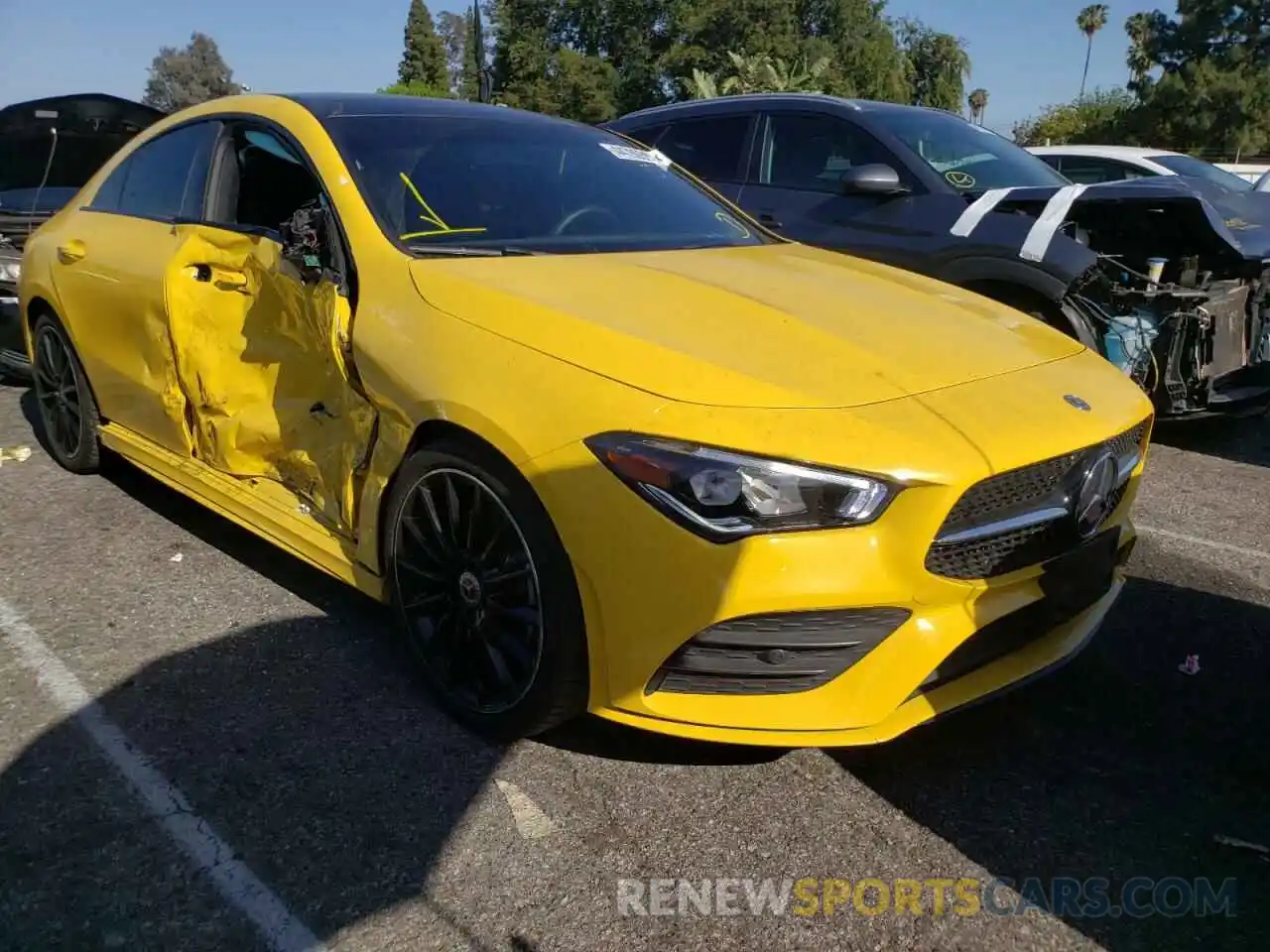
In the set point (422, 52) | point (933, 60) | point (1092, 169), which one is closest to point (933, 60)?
point (933, 60)

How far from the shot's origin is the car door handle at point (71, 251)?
424 cm

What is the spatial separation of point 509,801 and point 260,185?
7.82 ft

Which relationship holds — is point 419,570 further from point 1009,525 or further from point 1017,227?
point 1017,227

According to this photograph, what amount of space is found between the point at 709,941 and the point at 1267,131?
57.0m

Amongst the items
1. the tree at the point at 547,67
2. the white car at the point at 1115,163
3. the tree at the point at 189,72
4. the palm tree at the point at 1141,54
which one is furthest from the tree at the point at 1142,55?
the tree at the point at 189,72

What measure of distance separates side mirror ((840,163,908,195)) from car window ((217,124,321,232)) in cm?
286

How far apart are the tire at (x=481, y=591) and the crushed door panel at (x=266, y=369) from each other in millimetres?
321

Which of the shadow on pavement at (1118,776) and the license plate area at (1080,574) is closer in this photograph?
the shadow on pavement at (1118,776)

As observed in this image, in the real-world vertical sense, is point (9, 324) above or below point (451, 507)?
below

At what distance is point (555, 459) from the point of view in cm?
225

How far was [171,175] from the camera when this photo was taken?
3928 millimetres

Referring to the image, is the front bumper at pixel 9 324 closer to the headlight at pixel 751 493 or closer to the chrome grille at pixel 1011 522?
the headlight at pixel 751 493

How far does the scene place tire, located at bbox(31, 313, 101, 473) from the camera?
14.6 feet

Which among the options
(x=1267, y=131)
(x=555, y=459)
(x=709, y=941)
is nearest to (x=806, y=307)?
(x=555, y=459)
